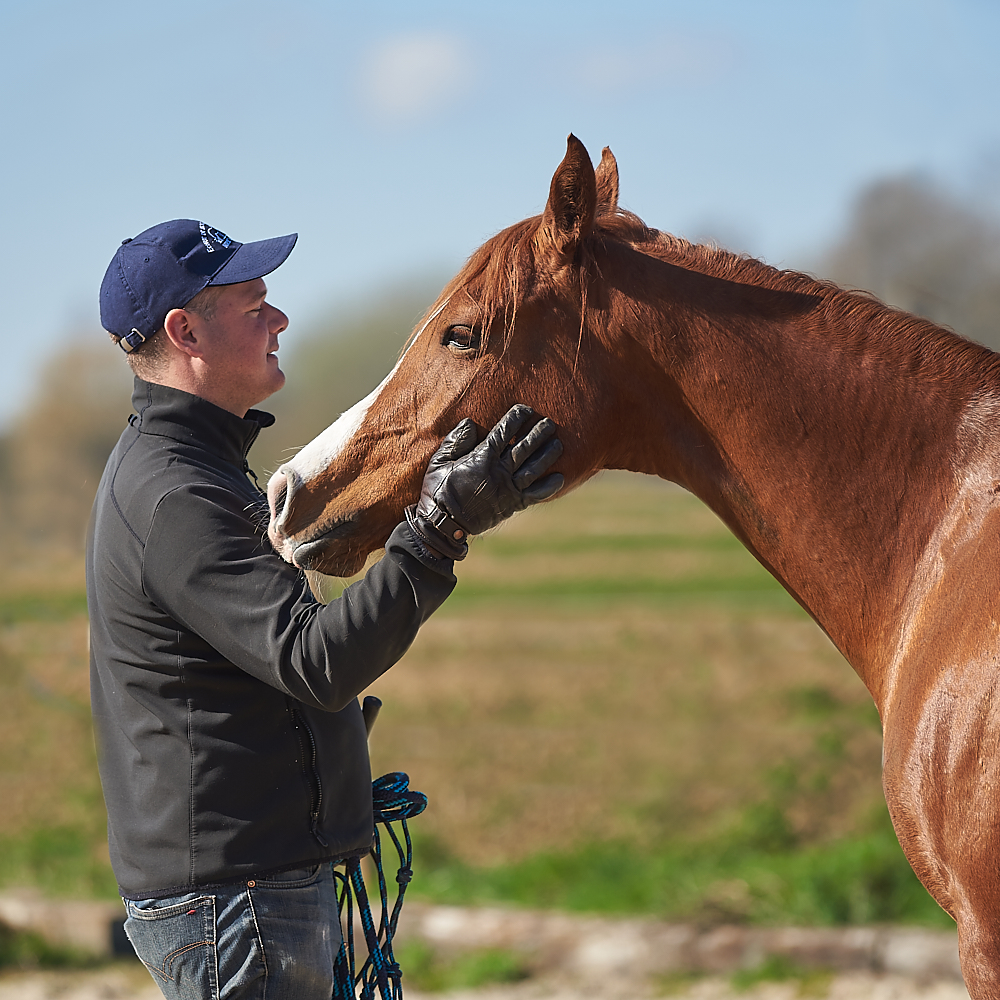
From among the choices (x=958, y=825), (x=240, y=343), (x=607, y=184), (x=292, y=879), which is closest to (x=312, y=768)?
(x=292, y=879)

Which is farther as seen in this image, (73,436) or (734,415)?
(73,436)

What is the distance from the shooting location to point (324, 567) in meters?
A: 2.31

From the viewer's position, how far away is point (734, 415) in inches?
87.2

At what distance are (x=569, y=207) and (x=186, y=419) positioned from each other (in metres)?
0.95

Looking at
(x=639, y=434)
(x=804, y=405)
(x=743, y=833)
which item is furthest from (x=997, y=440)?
(x=743, y=833)

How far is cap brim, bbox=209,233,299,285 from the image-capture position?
2.24m

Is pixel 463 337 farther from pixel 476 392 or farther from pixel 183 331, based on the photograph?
pixel 183 331

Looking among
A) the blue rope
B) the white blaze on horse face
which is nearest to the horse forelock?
the white blaze on horse face

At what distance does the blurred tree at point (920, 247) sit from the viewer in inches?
280

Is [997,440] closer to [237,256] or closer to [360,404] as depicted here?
[360,404]

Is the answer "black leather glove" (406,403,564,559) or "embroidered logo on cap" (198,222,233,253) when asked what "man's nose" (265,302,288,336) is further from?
"black leather glove" (406,403,564,559)

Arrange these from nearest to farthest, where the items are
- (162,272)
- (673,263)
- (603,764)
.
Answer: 1. (162,272)
2. (673,263)
3. (603,764)

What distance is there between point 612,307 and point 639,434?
30cm

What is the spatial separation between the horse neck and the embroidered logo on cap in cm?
90
